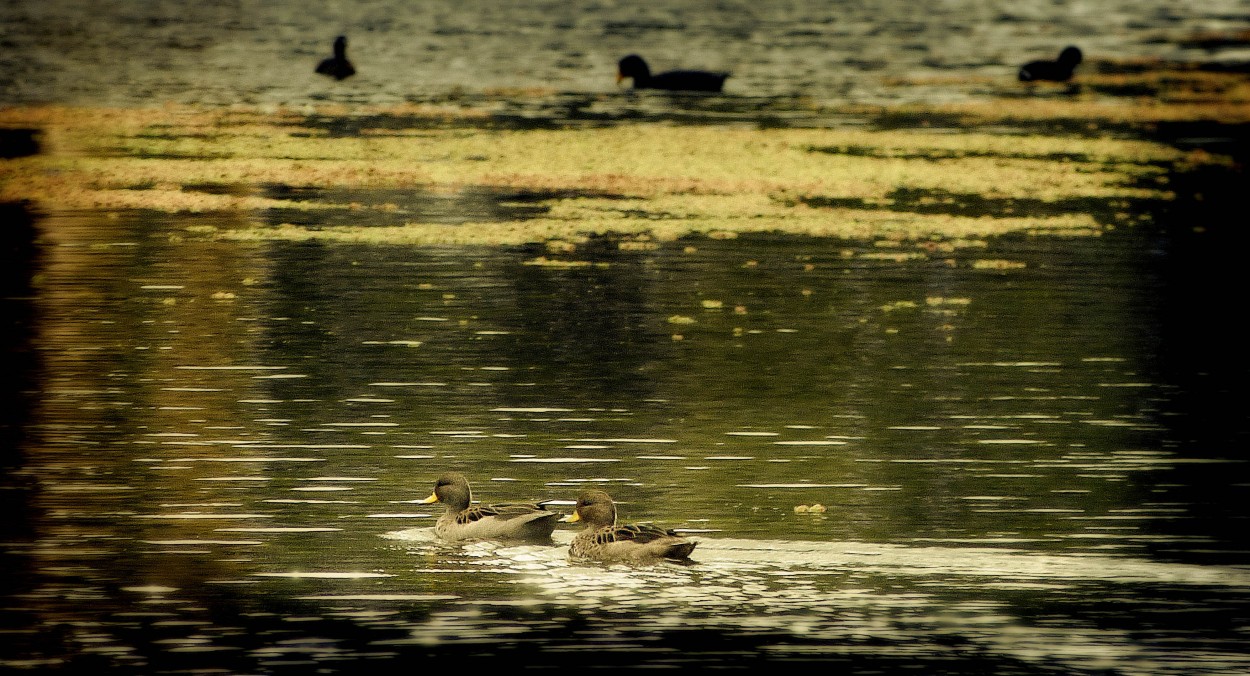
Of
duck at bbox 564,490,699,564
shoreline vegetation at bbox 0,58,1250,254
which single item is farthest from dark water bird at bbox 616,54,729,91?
duck at bbox 564,490,699,564

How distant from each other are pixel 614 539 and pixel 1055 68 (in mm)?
38231

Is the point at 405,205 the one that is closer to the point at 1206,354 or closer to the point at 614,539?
the point at 1206,354

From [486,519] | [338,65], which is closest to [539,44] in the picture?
[338,65]

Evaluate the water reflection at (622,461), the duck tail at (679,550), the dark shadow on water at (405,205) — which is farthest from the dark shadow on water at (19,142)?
the duck tail at (679,550)

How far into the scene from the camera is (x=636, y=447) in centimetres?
1500

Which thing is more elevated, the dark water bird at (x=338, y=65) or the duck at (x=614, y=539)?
the dark water bird at (x=338, y=65)

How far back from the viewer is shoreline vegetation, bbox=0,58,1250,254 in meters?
26.9

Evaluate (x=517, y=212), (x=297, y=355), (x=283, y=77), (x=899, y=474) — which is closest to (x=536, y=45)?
(x=283, y=77)

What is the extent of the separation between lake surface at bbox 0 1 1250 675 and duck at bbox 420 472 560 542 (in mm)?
163

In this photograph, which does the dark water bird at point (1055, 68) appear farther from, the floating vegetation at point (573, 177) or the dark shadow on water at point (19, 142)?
the dark shadow on water at point (19, 142)

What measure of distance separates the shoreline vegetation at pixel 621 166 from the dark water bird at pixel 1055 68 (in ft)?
14.0

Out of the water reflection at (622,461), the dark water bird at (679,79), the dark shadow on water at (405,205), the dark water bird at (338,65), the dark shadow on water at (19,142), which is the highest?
the dark water bird at (338,65)

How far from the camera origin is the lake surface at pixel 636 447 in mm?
10680

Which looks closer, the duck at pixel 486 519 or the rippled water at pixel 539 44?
the duck at pixel 486 519
